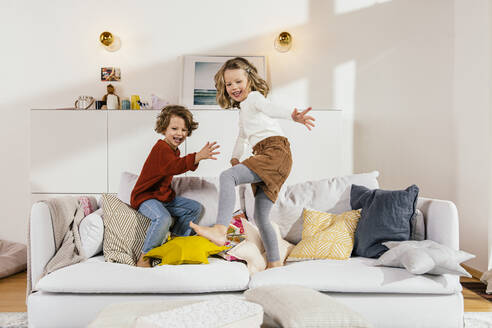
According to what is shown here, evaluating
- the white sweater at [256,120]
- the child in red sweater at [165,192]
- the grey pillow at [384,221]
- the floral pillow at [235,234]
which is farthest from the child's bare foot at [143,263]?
the grey pillow at [384,221]

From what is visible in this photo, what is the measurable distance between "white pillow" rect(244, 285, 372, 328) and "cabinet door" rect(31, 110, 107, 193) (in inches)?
105

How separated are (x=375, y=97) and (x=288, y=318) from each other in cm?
330

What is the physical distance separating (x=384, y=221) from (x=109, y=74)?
2.91 metres

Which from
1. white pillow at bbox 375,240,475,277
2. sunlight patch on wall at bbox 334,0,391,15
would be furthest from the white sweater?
sunlight patch on wall at bbox 334,0,391,15

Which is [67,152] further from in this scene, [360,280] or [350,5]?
[350,5]

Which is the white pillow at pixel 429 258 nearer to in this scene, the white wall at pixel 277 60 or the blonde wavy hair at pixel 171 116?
the blonde wavy hair at pixel 171 116

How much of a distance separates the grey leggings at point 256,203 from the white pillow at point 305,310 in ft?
2.45

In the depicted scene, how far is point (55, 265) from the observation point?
2.17 meters

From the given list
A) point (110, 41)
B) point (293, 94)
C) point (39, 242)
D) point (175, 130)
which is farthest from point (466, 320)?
point (110, 41)

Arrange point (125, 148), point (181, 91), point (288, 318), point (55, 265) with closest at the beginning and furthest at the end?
point (288, 318) → point (55, 265) → point (125, 148) → point (181, 91)

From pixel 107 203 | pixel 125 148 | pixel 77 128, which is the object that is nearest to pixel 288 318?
pixel 107 203

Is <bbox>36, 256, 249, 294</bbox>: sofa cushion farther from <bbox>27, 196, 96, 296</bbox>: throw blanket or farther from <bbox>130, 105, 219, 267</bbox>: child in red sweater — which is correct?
<bbox>130, 105, 219, 267</bbox>: child in red sweater

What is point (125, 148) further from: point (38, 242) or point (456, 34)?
point (456, 34)

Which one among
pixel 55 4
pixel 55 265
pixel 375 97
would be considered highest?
pixel 55 4
